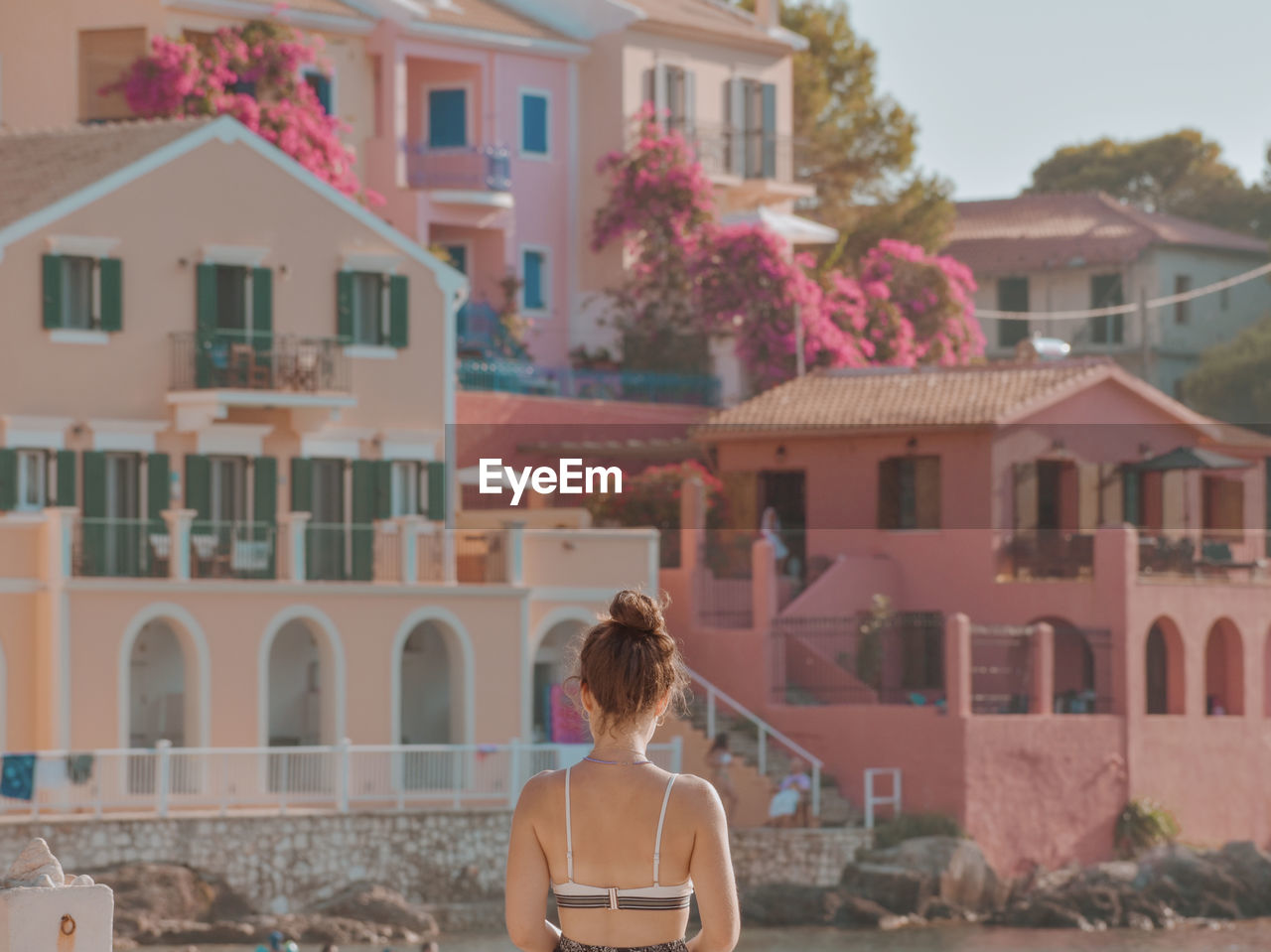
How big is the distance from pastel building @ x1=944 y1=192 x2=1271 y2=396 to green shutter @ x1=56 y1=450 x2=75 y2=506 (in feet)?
111

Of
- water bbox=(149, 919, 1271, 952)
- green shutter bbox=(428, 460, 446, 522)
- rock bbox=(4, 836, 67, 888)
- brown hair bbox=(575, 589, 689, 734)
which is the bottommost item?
water bbox=(149, 919, 1271, 952)

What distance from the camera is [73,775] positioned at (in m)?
31.0

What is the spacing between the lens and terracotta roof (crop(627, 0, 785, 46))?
48500 millimetres

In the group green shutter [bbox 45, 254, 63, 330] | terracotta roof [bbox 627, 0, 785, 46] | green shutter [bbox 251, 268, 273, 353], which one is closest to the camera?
green shutter [bbox 45, 254, 63, 330]

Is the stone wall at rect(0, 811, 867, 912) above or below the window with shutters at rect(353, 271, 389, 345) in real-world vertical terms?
below

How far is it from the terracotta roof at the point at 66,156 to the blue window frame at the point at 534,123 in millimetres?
10590

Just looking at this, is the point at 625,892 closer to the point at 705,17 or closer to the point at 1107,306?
the point at 705,17

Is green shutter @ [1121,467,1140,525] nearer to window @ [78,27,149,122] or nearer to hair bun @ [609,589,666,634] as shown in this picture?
window @ [78,27,149,122]

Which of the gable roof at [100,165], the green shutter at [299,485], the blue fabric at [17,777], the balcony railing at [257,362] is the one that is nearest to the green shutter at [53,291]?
the gable roof at [100,165]

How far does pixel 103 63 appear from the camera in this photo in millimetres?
42031

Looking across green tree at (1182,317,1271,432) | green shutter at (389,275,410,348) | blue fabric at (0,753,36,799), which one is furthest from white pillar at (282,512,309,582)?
green tree at (1182,317,1271,432)

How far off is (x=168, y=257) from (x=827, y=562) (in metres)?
11.1

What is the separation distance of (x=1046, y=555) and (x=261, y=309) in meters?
12.1

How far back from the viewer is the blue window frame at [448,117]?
46.2m
